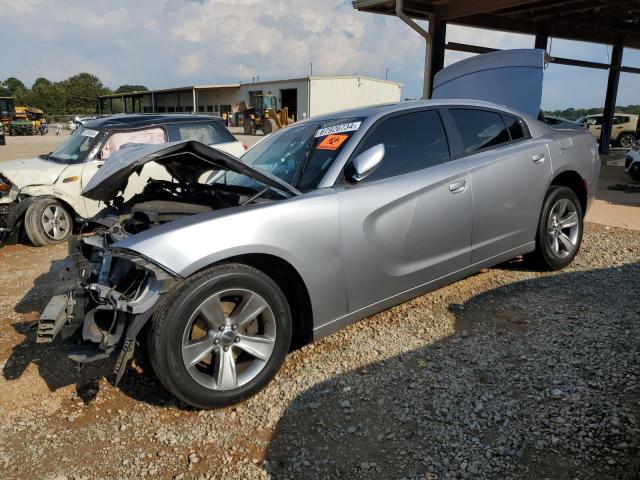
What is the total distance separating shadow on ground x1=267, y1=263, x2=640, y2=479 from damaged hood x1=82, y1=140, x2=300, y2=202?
1.32m

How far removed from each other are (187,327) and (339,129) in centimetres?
177

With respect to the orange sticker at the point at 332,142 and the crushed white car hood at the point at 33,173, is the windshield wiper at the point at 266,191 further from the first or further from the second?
the crushed white car hood at the point at 33,173

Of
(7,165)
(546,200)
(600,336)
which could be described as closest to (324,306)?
(600,336)

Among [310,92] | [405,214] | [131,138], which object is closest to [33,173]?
[131,138]

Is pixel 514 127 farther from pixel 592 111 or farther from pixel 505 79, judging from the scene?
pixel 592 111

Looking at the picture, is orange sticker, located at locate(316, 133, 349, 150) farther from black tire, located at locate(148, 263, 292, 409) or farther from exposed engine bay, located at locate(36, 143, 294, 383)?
black tire, located at locate(148, 263, 292, 409)

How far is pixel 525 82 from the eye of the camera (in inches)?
239

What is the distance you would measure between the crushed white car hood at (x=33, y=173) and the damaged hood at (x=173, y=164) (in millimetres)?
3848

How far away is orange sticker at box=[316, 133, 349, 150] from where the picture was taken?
338 cm

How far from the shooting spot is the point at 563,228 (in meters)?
4.75

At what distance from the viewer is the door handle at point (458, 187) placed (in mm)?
3607

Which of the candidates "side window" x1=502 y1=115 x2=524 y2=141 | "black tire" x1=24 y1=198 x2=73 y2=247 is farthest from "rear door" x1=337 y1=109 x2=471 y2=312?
"black tire" x1=24 y1=198 x2=73 y2=247

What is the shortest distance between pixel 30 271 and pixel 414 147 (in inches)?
171

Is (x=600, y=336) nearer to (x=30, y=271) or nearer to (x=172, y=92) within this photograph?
(x=30, y=271)
